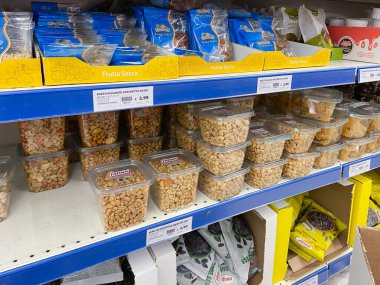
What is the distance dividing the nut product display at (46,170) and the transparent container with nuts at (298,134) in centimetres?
83

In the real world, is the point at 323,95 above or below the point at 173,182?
above

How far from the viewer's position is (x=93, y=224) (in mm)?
965

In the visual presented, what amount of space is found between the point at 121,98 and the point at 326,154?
3.16ft

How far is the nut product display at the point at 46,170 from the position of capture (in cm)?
107

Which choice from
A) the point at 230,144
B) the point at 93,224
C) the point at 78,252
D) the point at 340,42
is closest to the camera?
the point at 78,252

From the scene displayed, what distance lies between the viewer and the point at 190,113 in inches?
47.0

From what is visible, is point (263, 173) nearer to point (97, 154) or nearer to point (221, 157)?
point (221, 157)

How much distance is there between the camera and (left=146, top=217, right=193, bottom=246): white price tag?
3.18ft

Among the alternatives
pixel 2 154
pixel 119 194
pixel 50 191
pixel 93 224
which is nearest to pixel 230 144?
pixel 119 194

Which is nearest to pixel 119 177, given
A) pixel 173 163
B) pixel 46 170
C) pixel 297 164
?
pixel 173 163

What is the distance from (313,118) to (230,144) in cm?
52

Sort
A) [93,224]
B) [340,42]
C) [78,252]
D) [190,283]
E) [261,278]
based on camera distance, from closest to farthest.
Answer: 1. [78,252]
2. [93,224]
3. [190,283]
4. [261,278]
5. [340,42]

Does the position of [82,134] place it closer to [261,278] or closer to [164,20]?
[164,20]

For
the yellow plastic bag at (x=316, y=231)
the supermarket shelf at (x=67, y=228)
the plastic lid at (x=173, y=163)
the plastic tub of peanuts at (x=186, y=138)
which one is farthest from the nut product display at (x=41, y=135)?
the yellow plastic bag at (x=316, y=231)
